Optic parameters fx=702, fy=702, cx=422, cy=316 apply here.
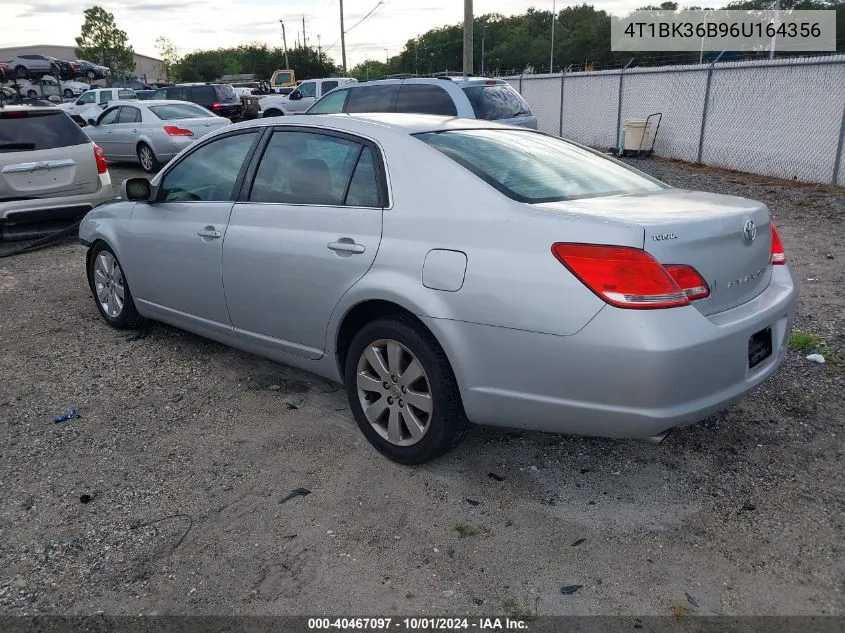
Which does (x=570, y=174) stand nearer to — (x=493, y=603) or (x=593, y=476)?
(x=593, y=476)

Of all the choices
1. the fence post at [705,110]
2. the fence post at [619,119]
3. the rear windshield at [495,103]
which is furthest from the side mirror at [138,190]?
the fence post at [619,119]

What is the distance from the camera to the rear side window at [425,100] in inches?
402

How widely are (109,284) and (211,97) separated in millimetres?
18740

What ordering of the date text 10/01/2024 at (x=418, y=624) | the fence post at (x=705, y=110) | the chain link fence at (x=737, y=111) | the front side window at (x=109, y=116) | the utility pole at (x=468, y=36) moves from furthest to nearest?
the utility pole at (x=468, y=36) → the front side window at (x=109, y=116) → the fence post at (x=705, y=110) → the chain link fence at (x=737, y=111) → the date text 10/01/2024 at (x=418, y=624)

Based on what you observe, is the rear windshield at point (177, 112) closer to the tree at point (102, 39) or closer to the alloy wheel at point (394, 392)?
the alloy wheel at point (394, 392)

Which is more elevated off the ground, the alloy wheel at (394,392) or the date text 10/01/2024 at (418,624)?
the alloy wheel at (394,392)

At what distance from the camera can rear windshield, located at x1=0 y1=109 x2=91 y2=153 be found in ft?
26.9

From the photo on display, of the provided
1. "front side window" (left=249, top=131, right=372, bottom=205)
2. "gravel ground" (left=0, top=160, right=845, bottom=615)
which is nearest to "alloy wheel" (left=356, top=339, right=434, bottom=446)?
"gravel ground" (left=0, top=160, right=845, bottom=615)

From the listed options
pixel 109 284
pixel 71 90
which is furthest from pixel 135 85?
pixel 109 284

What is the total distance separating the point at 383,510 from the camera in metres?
3.08

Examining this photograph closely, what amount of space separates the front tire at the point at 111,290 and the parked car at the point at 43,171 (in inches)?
130

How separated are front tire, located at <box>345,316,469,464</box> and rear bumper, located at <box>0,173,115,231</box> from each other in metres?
6.43

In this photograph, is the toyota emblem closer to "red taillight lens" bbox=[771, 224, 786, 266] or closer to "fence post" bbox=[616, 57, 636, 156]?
"red taillight lens" bbox=[771, 224, 786, 266]

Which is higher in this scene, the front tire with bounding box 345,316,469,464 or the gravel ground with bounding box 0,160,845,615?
the front tire with bounding box 345,316,469,464
